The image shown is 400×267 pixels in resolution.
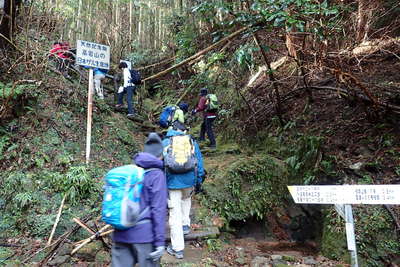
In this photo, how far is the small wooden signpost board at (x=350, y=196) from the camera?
318 centimetres

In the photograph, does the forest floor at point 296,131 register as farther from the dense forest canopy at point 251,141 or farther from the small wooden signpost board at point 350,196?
the small wooden signpost board at point 350,196

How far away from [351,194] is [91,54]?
17.3 feet

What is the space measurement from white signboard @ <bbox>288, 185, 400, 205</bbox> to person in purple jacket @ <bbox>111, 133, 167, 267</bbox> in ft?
5.44

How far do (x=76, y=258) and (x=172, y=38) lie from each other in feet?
40.0

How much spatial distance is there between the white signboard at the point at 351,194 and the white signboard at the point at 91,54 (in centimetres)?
462

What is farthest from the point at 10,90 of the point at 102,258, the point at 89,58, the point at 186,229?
the point at 186,229

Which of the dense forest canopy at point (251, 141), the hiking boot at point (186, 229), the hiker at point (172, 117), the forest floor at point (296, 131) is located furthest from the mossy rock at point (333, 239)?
the hiker at point (172, 117)

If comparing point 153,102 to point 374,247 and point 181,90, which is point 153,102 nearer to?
point 181,90

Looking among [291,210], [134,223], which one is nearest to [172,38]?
[291,210]

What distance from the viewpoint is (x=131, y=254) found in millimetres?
2762

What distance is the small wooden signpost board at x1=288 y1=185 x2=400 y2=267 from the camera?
3178 millimetres

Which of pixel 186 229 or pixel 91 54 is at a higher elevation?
pixel 91 54

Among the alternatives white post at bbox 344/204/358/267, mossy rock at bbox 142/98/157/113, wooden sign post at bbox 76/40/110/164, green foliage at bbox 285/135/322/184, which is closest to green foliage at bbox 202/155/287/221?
green foliage at bbox 285/135/322/184

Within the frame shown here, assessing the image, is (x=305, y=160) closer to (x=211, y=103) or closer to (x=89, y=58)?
(x=211, y=103)
